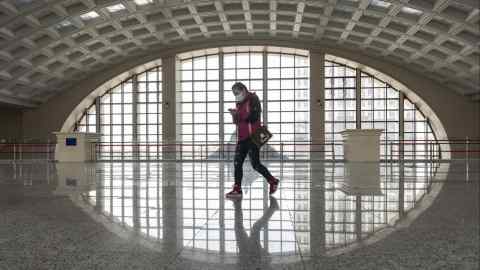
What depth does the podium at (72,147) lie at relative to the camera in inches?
670

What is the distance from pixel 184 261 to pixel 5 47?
26800 millimetres

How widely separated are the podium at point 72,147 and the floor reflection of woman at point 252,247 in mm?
14603

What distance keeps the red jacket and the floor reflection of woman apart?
180 centimetres

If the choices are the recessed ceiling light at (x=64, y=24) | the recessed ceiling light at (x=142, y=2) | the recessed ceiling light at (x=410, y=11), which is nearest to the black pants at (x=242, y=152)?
the recessed ceiling light at (x=410, y=11)

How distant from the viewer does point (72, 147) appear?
56.3ft

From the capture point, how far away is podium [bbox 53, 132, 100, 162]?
1702cm

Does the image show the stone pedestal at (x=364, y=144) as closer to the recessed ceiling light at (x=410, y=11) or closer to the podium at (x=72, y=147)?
the podium at (x=72, y=147)

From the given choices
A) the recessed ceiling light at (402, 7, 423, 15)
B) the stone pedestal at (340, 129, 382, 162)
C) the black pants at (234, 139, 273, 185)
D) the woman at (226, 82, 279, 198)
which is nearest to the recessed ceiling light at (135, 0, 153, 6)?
the recessed ceiling light at (402, 7, 423, 15)

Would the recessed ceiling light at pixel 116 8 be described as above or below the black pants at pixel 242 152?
above

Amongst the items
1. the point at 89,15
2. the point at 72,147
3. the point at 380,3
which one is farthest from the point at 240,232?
the point at 89,15

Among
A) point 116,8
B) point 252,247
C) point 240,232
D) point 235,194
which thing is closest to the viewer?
point 252,247

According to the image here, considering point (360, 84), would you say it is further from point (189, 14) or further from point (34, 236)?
point (34, 236)

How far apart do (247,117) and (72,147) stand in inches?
533

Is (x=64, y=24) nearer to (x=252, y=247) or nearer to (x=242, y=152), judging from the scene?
(x=242, y=152)
